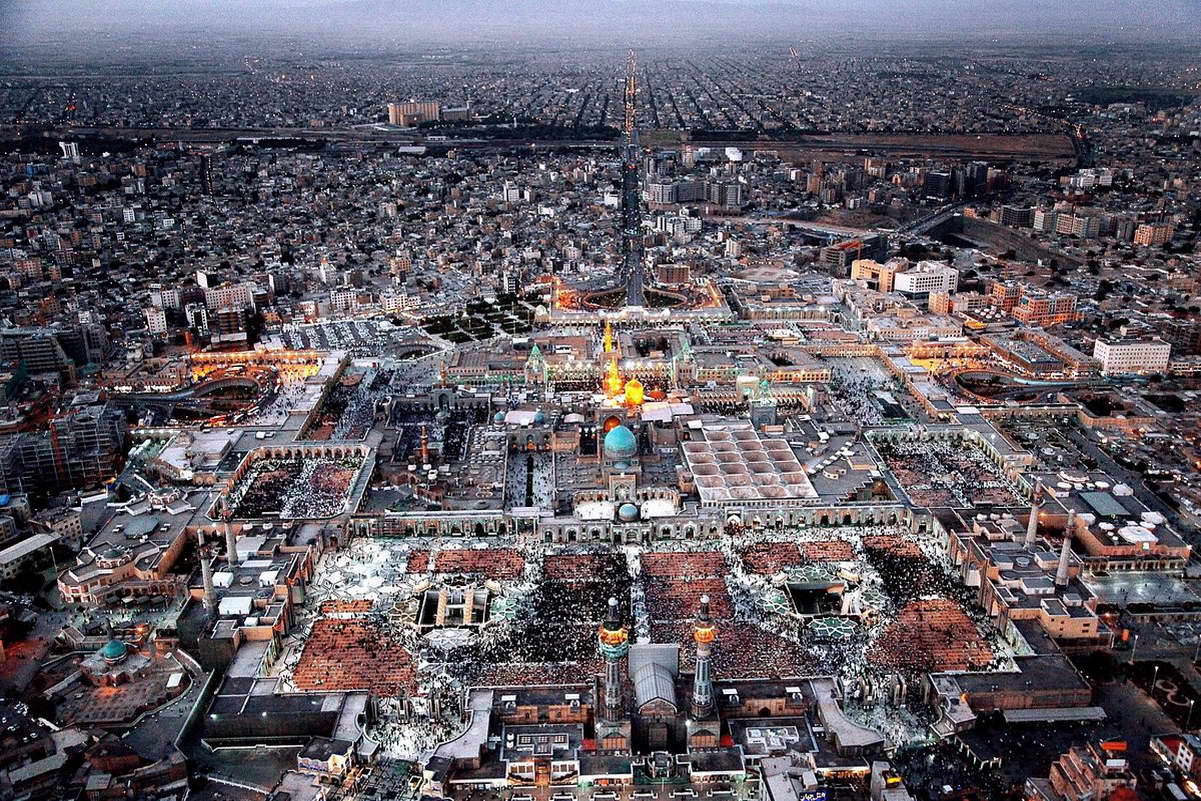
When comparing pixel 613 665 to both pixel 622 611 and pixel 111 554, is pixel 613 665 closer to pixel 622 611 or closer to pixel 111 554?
pixel 622 611

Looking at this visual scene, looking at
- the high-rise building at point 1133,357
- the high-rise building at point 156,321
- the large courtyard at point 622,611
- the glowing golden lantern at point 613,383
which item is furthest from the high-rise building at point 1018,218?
the high-rise building at point 156,321

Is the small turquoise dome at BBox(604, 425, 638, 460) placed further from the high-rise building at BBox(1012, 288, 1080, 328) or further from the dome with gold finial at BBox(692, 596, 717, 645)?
the high-rise building at BBox(1012, 288, 1080, 328)

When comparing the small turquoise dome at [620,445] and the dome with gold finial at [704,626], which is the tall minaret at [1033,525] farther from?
the small turquoise dome at [620,445]

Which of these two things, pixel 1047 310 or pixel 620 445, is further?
pixel 1047 310

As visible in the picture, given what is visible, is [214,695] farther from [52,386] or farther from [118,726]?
[52,386]

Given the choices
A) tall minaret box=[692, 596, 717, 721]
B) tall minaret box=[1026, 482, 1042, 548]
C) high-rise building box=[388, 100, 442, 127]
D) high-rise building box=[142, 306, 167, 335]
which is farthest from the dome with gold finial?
high-rise building box=[388, 100, 442, 127]

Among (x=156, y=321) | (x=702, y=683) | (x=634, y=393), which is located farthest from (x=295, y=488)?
(x=156, y=321)

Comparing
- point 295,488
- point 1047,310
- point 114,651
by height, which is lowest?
point 114,651
